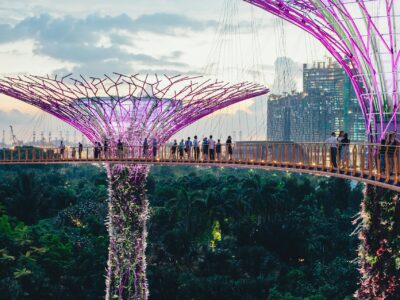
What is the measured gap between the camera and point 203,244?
47688mm

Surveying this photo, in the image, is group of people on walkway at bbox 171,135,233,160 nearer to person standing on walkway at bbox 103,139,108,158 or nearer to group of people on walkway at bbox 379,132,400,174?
person standing on walkway at bbox 103,139,108,158

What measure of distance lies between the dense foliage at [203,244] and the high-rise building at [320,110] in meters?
58.1

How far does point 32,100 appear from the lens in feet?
111

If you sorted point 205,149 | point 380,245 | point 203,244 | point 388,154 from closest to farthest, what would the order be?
point 388,154 < point 380,245 < point 205,149 < point 203,244

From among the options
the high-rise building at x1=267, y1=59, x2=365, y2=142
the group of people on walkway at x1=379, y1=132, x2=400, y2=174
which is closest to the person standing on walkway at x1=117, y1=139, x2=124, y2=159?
the group of people on walkway at x1=379, y1=132, x2=400, y2=174

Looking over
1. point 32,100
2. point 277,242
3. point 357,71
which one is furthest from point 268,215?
point 357,71

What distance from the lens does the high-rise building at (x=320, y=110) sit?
128 m

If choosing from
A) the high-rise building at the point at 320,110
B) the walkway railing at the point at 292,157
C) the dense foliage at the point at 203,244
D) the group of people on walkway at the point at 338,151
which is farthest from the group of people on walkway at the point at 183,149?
the high-rise building at the point at 320,110

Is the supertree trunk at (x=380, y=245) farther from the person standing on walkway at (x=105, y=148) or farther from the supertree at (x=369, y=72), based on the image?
the person standing on walkway at (x=105, y=148)

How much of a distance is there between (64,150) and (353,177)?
923 inches

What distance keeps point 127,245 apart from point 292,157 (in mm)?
13076

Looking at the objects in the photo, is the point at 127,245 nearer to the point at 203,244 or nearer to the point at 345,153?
the point at 203,244

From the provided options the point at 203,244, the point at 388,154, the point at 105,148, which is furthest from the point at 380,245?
the point at 203,244

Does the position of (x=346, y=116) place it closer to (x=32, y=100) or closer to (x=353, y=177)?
(x=32, y=100)
